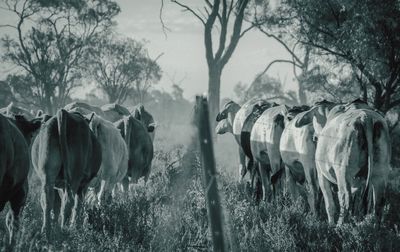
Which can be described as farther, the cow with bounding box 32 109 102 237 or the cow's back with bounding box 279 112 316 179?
the cow's back with bounding box 279 112 316 179

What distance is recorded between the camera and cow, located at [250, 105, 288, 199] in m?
8.39

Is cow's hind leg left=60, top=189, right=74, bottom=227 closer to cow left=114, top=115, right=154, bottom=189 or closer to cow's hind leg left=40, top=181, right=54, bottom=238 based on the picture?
cow's hind leg left=40, top=181, right=54, bottom=238

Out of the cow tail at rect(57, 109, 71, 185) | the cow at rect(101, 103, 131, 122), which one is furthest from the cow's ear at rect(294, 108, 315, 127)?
the cow at rect(101, 103, 131, 122)

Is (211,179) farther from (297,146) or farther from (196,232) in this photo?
(297,146)

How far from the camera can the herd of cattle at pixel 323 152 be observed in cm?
577

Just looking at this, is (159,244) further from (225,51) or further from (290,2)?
(225,51)

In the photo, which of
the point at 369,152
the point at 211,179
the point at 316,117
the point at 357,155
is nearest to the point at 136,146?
the point at 316,117

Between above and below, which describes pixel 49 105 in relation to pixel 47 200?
above

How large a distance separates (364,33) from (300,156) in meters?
3.79

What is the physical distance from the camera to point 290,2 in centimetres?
1199

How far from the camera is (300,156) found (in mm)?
7258

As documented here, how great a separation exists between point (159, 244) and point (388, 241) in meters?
2.60

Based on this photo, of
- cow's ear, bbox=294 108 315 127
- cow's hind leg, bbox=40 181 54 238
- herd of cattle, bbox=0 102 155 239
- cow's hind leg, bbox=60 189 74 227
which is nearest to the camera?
herd of cattle, bbox=0 102 155 239

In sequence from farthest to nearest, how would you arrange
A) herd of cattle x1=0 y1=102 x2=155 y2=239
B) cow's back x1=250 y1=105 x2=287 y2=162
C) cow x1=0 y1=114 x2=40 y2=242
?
cow's back x1=250 y1=105 x2=287 y2=162 → herd of cattle x1=0 y1=102 x2=155 y2=239 → cow x1=0 y1=114 x2=40 y2=242
